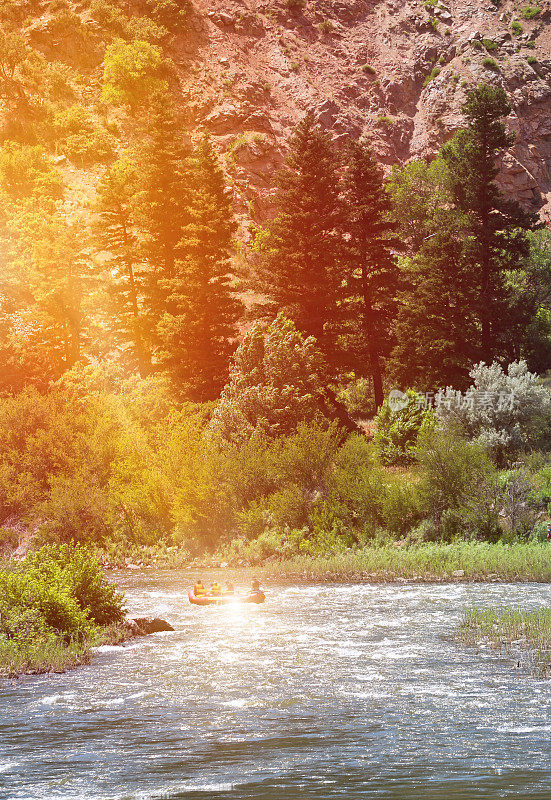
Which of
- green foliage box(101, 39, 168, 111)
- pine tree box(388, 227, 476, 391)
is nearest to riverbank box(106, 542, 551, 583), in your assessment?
pine tree box(388, 227, 476, 391)

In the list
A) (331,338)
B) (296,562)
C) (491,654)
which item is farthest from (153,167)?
(491,654)

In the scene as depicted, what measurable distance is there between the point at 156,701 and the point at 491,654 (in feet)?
25.2

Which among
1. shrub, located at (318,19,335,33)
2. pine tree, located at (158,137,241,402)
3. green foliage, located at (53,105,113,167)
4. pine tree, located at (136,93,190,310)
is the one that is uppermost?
shrub, located at (318,19,335,33)

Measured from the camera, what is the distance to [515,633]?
22.1 m

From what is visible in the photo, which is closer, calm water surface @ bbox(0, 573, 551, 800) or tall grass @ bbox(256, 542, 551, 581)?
calm water surface @ bbox(0, 573, 551, 800)

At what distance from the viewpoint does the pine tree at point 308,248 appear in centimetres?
5716

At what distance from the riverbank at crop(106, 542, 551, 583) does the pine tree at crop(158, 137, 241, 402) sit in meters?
22.9

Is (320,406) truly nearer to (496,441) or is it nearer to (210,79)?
(496,441)

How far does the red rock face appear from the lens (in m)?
113

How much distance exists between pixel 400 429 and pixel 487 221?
16755mm

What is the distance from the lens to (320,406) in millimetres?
54125

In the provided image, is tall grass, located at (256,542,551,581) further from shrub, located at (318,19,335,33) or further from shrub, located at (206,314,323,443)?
shrub, located at (318,19,335,33)

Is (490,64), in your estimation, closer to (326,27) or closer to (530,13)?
(530,13)

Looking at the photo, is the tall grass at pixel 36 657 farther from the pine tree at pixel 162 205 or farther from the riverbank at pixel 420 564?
the pine tree at pixel 162 205
